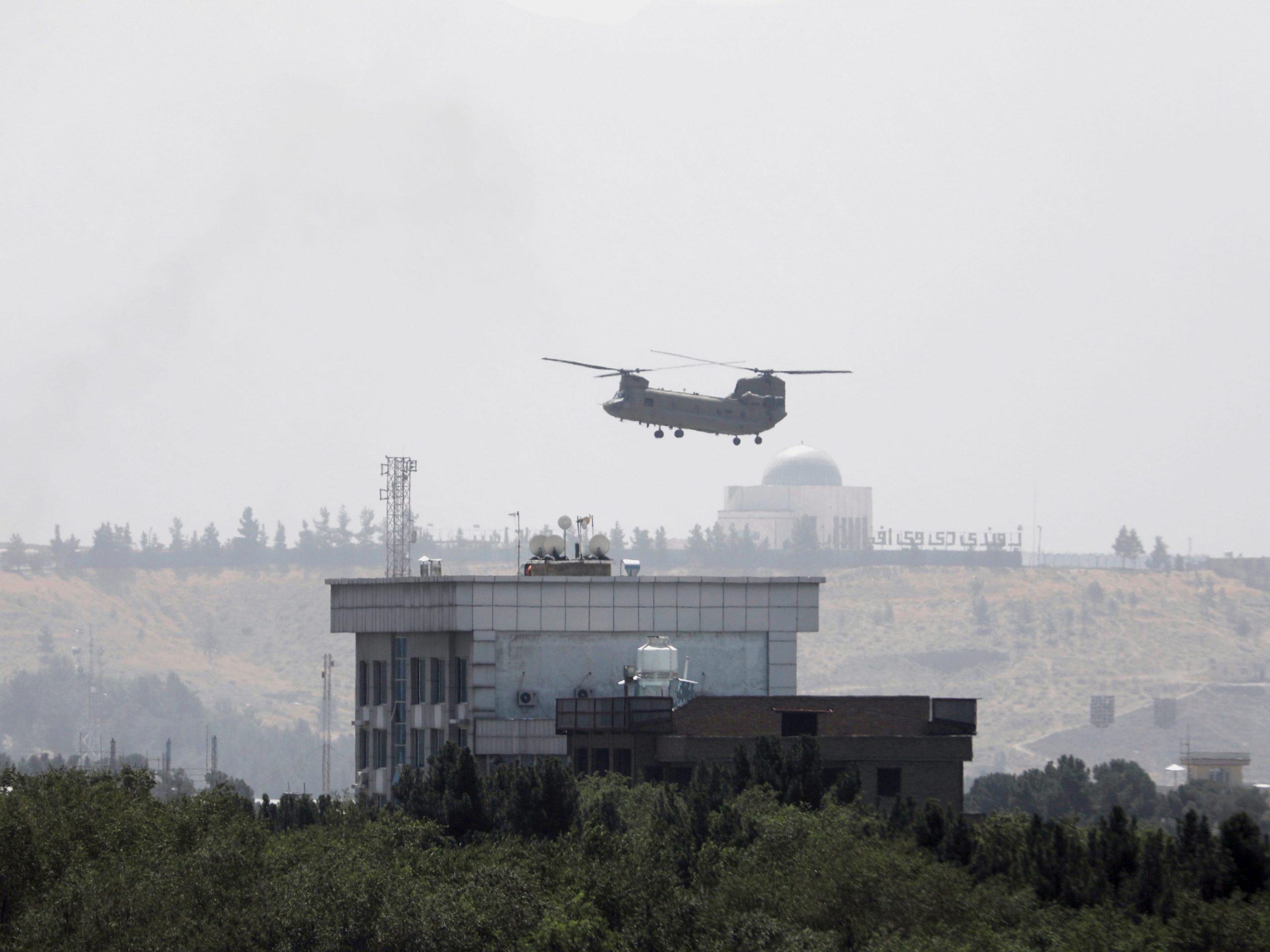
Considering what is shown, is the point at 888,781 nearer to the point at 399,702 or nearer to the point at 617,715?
the point at 617,715

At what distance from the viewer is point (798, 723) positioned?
8869 cm

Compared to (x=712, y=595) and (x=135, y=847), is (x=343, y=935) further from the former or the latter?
(x=712, y=595)

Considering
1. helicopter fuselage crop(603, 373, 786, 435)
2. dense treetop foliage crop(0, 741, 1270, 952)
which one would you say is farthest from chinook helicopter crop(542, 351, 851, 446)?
dense treetop foliage crop(0, 741, 1270, 952)

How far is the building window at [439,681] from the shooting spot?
102250 mm

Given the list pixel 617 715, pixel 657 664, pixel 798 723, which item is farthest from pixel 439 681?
pixel 798 723

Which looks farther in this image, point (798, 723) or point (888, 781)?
point (798, 723)

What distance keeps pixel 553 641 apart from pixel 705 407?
53.2 m

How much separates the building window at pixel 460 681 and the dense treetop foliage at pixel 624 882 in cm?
3177

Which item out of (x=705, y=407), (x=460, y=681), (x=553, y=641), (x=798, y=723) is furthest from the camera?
(x=705, y=407)

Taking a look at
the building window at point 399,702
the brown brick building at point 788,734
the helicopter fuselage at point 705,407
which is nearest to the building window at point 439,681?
the building window at point 399,702

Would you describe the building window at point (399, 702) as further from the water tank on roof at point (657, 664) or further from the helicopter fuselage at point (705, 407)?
the helicopter fuselage at point (705, 407)

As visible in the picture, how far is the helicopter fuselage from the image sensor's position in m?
146

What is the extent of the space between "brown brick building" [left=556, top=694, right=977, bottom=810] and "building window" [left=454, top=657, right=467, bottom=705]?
7.28m

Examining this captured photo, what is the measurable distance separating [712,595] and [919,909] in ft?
163
